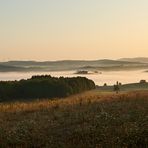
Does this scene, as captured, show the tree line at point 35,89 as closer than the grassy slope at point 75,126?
No

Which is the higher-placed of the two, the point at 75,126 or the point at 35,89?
the point at 35,89

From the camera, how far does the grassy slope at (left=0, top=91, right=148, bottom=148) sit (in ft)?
53.9

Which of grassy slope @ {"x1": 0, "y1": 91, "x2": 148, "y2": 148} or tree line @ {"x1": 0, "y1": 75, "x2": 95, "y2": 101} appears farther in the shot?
tree line @ {"x1": 0, "y1": 75, "x2": 95, "y2": 101}

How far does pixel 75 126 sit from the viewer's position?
19719 millimetres

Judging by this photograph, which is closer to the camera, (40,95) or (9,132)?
(9,132)

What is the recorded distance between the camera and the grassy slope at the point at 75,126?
647 inches

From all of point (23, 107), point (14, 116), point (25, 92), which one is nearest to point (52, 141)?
point (14, 116)

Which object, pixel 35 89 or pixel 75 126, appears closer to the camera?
pixel 75 126

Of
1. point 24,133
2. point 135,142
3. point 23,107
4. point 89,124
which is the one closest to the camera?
point 135,142

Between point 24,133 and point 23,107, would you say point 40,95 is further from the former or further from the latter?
point 24,133

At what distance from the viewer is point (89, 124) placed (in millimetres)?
19672

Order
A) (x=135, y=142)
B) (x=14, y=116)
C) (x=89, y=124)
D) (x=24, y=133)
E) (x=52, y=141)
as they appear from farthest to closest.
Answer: (x=14, y=116) → (x=89, y=124) → (x=24, y=133) → (x=52, y=141) → (x=135, y=142)

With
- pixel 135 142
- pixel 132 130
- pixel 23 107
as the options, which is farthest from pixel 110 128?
pixel 23 107

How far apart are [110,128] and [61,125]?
273cm
